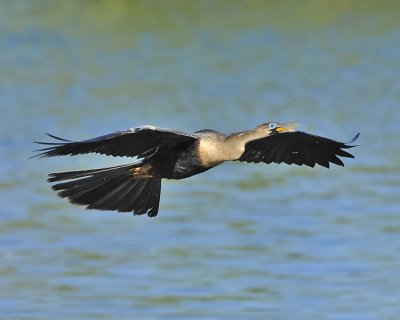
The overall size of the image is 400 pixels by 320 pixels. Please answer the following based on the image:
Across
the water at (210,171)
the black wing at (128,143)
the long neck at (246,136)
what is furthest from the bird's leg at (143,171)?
the water at (210,171)

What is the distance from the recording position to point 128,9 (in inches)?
1232

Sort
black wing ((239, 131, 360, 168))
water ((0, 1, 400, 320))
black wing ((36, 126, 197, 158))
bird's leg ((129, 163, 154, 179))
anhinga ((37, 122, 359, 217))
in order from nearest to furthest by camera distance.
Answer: black wing ((36, 126, 197, 158)), anhinga ((37, 122, 359, 217)), bird's leg ((129, 163, 154, 179)), black wing ((239, 131, 360, 168)), water ((0, 1, 400, 320))

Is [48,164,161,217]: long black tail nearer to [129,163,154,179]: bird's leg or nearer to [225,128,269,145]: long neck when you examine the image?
[129,163,154,179]: bird's leg

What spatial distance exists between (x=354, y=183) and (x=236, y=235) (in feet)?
9.72

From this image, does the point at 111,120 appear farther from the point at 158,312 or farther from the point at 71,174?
the point at 71,174

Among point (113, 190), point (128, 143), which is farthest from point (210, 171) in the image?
point (128, 143)

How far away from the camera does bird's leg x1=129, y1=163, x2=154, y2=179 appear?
9.04 m

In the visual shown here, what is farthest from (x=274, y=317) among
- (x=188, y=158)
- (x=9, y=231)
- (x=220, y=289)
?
(x=9, y=231)

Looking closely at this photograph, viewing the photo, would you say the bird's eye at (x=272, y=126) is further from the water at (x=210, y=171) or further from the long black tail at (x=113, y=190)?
the water at (x=210, y=171)

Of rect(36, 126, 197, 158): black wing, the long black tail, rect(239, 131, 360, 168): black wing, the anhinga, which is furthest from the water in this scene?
rect(36, 126, 197, 158): black wing

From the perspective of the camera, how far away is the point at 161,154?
352 inches

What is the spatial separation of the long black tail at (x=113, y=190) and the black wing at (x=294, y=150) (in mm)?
831

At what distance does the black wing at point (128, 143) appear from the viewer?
8.16 m

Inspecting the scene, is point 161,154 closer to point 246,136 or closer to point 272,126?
point 246,136
